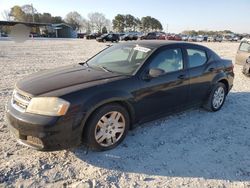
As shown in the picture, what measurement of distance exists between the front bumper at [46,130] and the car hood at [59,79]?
39 cm

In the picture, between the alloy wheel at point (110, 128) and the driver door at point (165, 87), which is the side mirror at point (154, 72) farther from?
the alloy wheel at point (110, 128)

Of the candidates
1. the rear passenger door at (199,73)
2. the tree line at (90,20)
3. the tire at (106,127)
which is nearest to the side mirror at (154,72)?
the tire at (106,127)

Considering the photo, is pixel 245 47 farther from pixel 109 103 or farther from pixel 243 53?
pixel 109 103

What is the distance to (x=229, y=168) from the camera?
11.4ft

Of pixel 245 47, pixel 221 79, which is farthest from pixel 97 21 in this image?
pixel 221 79

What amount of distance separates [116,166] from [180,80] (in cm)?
204

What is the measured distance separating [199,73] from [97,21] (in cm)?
10608

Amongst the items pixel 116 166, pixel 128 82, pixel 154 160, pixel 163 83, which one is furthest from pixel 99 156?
pixel 163 83

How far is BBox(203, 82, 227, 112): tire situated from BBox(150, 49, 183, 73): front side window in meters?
1.22

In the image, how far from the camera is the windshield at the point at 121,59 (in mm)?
4227

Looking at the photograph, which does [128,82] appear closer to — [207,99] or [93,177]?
[93,177]

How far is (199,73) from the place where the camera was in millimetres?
5035

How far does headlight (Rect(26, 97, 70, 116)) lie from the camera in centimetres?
323

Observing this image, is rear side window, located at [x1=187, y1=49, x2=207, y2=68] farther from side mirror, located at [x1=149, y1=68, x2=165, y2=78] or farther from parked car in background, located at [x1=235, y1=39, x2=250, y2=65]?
parked car in background, located at [x1=235, y1=39, x2=250, y2=65]
